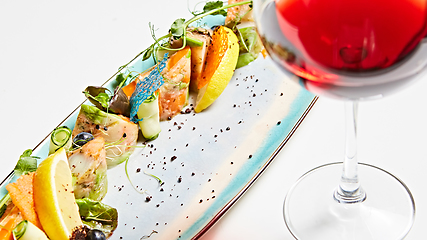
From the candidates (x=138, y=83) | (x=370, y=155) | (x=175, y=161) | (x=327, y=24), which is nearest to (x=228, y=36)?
(x=138, y=83)

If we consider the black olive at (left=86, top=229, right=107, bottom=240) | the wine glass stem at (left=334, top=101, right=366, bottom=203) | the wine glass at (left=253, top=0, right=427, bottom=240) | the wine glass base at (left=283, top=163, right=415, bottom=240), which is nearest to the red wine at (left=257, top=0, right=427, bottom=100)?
the wine glass at (left=253, top=0, right=427, bottom=240)

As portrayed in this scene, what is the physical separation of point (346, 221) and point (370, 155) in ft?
0.90

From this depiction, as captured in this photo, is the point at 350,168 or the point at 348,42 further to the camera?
the point at 350,168

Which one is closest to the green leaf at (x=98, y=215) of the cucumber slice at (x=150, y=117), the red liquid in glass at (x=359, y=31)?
the cucumber slice at (x=150, y=117)

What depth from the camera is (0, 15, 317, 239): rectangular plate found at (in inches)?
47.8

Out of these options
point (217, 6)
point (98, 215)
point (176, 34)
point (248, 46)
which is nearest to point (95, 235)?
point (98, 215)

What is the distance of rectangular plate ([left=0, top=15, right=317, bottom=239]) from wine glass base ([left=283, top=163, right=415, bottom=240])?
13cm

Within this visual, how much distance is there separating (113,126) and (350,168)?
0.68 meters

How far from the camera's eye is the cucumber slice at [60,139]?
1312 mm

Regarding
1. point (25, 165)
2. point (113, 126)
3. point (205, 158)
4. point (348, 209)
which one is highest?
point (25, 165)

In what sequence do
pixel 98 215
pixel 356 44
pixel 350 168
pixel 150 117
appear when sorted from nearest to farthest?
pixel 356 44, pixel 350 168, pixel 98 215, pixel 150 117

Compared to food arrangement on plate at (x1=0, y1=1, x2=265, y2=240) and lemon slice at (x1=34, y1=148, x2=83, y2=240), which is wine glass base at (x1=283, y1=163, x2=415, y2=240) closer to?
food arrangement on plate at (x1=0, y1=1, x2=265, y2=240)

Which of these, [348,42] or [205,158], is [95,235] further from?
[348,42]

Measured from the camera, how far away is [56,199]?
1124mm
